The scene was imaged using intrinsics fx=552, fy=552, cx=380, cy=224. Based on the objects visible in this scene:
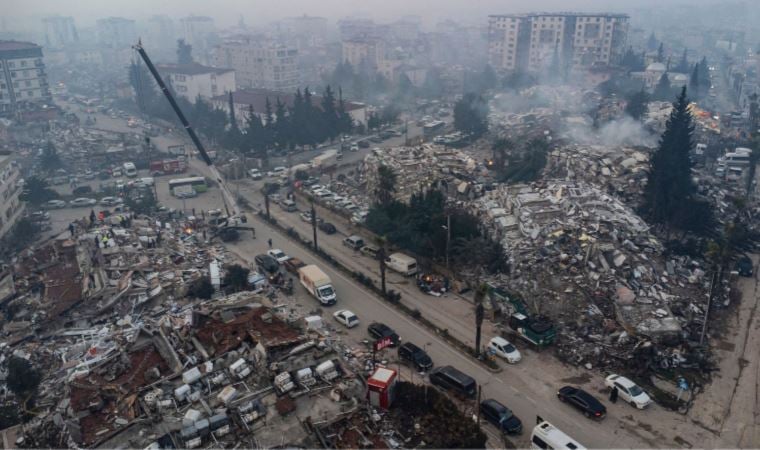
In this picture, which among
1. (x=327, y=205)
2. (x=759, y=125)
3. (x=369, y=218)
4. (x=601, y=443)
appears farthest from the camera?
(x=759, y=125)

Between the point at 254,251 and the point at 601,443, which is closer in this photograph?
the point at 601,443

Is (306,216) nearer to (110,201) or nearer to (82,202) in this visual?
(110,201)

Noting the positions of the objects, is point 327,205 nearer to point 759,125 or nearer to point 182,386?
point 182,386

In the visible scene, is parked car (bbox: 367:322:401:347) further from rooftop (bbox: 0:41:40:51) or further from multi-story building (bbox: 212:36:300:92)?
multi-story building (bbox: 212:36:300:92)

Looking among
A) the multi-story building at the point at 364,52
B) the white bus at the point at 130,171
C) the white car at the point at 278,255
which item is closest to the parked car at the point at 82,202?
the white bus at the point at 130,171

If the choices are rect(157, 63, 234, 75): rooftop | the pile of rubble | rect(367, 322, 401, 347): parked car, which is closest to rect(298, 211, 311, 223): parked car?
the pile of rubble

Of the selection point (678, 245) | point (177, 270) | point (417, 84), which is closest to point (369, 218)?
point (177, 270)

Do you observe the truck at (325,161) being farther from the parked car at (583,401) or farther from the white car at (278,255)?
the parked car at (583,401)
